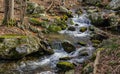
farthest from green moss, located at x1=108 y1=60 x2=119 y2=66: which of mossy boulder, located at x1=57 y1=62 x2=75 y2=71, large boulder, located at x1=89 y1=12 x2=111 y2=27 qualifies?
large boulder, located at x1=89 y1=12 x2=111 y2=27

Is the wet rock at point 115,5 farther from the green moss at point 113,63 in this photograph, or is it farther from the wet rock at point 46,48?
the green moss at point 113,63

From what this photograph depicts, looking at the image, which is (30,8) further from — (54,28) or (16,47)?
(16,47)

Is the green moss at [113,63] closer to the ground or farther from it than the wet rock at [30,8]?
farther from it

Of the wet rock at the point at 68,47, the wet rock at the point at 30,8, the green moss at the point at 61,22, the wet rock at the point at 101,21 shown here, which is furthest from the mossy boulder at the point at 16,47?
the wet rock at the point at 101,21

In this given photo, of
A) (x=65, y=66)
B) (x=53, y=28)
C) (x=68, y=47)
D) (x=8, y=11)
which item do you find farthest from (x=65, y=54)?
(x=53, y=28)

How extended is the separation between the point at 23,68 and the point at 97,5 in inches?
694

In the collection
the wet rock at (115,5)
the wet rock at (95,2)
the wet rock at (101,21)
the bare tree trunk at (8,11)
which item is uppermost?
the bare tree trunk at (8,11)

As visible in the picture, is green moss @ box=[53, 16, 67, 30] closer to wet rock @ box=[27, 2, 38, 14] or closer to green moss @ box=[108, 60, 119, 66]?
wet rock @ box=[27, 2, 38, 14]

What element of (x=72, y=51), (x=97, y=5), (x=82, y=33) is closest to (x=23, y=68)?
(x=72, y=51)

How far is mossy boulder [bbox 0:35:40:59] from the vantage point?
416 inches

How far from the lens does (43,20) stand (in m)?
17.5

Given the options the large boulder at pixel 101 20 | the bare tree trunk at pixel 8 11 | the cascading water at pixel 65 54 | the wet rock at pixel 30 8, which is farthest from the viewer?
the wet rock at pixel 30 8

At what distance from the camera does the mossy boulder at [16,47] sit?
34.6 feet

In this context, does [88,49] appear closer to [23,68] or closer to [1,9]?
[23,68]
